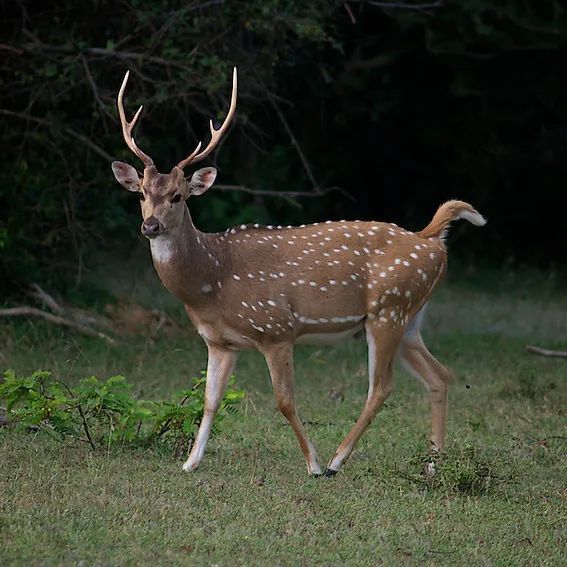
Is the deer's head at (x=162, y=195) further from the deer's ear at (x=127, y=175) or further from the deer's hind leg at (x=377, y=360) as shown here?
the deer's hind leg at (x=377, y=360)

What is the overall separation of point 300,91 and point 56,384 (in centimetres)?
807

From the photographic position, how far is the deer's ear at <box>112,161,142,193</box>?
7184 mm

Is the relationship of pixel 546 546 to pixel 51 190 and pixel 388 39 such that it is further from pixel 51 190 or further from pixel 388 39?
pixel 388 39

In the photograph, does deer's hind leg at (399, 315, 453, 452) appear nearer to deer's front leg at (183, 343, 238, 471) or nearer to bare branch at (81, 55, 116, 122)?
deer's front leg at (183, 343, 238, 471)

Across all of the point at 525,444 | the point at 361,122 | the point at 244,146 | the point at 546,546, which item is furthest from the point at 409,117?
the point at 546,546

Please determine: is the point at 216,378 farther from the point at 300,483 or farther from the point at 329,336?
the point at 300,483

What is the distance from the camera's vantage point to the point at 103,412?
711 cm

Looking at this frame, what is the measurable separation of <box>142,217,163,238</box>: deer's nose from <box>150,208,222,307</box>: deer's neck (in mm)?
154

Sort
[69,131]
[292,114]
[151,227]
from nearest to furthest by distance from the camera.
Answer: [151,227] < [69,131] < [292,114]

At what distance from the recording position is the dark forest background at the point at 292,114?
1038 centimetres

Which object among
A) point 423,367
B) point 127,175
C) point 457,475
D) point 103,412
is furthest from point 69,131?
point 457,475

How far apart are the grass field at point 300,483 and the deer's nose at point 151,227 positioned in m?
1.19

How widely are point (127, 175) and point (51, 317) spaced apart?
3.32 m

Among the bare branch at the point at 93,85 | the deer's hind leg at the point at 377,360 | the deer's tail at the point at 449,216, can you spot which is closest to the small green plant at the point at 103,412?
the deer's hind leg at the point at 377,360
